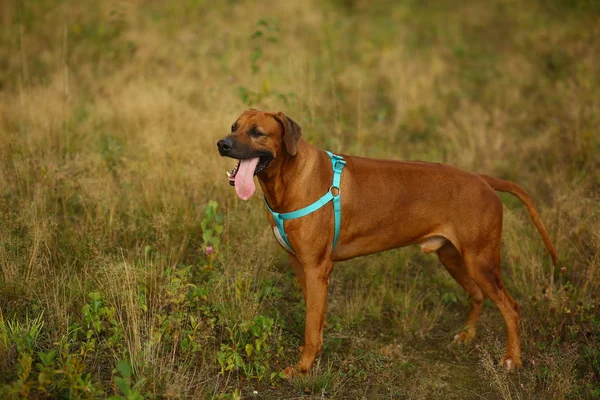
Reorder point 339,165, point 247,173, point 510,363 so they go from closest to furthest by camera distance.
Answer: point 247,173 → point 339,165 → point 510,363

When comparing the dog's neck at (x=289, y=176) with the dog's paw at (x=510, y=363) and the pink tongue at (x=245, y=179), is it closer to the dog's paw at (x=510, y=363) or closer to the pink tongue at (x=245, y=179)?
the pink tongue at (x=245, y=179)

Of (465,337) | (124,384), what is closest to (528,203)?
(465,337)

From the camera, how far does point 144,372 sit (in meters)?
3.44

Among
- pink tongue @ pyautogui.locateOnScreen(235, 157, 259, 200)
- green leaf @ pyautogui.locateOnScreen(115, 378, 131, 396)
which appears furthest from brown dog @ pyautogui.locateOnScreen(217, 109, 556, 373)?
green leaf @ pyautogui.locateOnScreen(115, 378, 131, 396)

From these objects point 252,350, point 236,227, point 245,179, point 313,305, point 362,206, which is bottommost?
point 252,350

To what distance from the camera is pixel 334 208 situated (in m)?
4.02

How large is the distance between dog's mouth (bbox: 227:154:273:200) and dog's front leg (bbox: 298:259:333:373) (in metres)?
0.66

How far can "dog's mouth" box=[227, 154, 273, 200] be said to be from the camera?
3768 millimetres

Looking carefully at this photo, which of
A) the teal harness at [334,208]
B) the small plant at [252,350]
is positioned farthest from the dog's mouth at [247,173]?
the small plant at [252,350]

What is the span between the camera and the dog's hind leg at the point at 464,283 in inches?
184

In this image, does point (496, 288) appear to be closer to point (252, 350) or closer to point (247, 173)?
point (252, 350)

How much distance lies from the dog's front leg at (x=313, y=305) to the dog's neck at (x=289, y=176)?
1.46 feet

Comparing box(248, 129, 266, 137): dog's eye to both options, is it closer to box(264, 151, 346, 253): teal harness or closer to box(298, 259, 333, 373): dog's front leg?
box(264, 151, 346, 253): teal harness

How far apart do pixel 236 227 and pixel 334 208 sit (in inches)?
47.5
